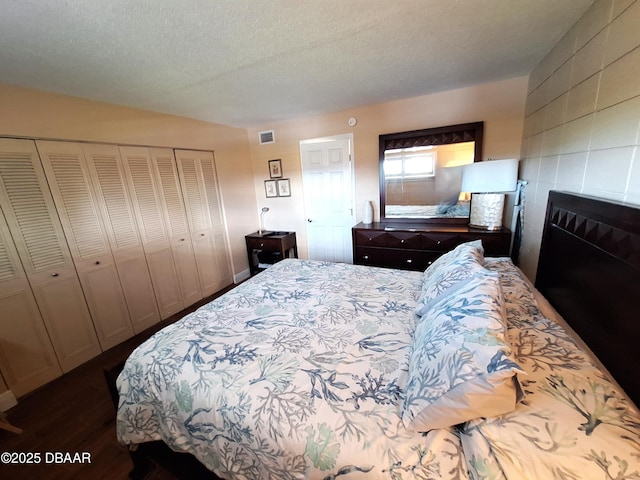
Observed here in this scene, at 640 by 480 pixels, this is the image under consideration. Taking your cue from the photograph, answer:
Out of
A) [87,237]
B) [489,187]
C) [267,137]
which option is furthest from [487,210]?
[87,237]

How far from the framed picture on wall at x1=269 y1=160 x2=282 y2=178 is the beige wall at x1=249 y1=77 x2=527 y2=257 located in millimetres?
81

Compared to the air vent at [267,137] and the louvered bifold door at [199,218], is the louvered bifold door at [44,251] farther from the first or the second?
the air vent at [267,137]

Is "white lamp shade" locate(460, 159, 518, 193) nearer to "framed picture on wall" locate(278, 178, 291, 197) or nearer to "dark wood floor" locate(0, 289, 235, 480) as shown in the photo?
"framed picture on wall" locate(278, 178, 291, 197)

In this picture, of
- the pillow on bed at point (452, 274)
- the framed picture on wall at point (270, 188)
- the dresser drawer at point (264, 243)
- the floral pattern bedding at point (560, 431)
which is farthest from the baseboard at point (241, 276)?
the floral pattern bedding at point (560, 431)

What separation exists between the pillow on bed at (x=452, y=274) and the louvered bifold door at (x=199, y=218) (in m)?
2.84

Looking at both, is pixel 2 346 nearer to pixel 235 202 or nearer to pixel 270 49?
pixel 235 202

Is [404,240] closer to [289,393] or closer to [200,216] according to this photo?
[289,393]

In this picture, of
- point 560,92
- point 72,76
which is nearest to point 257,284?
point 72,76

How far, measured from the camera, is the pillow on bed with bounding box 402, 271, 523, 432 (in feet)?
2.29

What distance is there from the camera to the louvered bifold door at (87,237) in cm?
202

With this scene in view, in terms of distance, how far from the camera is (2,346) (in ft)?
5.82

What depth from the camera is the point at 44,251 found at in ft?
6.43

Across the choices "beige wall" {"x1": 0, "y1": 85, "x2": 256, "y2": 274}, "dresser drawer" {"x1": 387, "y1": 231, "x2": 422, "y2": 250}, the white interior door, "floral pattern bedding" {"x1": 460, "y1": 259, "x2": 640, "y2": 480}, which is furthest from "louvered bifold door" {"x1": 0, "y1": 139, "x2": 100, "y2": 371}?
"dresser drawer" {"x1": 387, "y1": 231, "x2": 422, "y2": 250}

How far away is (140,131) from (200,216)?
110 centimetres
